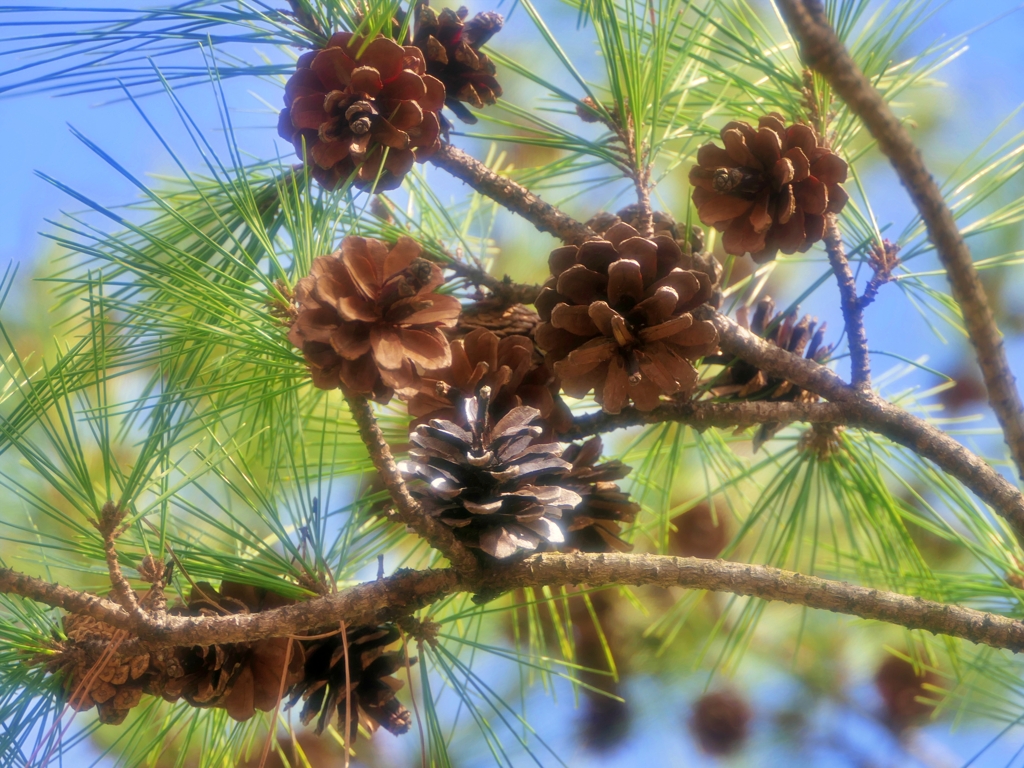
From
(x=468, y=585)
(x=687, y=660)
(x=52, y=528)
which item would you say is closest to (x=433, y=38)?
(x=468, y=585)

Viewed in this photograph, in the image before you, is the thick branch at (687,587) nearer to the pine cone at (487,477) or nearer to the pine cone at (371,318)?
the pine cone at (487,477)

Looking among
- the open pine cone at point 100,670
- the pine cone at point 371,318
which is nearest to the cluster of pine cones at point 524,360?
the pine cone at point 371,318

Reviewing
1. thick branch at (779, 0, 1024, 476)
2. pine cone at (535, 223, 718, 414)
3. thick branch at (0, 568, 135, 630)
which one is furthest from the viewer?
pine cone at (535, 223, 718, 414)

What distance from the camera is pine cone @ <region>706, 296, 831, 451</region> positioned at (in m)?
0.74

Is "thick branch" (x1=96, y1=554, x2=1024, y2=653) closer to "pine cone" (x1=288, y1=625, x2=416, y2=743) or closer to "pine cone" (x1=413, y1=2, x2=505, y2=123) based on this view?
"pine cone" (x1=288, y1=625, x2=416, y2=743)

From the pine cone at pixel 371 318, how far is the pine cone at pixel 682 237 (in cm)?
19

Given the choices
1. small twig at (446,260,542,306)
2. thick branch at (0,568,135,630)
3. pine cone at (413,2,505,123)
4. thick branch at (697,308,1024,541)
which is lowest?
thick branch at (0,568,135,630)

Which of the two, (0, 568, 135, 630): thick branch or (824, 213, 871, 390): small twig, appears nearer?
(0, 568, 135, 630): thick branch

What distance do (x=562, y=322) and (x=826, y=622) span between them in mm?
1203

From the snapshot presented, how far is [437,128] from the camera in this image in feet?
2.12

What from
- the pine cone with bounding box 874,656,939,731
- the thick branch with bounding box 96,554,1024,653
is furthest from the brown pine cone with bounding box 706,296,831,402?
the pine cone with bounding box 874,656,939,731

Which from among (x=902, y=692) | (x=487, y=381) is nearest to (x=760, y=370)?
(x=487, y=381)

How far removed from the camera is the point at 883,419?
0.64 metres

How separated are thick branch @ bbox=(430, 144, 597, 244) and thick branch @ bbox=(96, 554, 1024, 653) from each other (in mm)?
301
